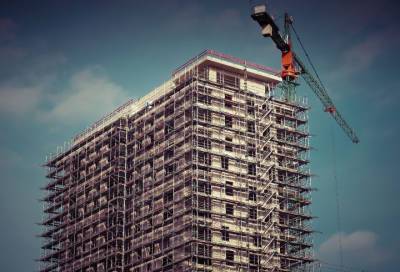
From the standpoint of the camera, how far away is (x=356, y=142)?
6393 inches

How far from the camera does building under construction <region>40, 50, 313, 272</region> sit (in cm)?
11400

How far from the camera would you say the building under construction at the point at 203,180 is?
11400 centimetres

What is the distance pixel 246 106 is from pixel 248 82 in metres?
5.08

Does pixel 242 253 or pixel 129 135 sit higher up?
pixel 129 135

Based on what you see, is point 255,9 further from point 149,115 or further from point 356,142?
point 356,142

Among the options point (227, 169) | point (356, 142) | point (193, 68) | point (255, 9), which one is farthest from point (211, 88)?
point (356, 142)

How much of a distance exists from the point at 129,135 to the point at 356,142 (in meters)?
51.2

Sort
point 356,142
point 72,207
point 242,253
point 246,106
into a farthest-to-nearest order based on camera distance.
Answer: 1. point 356,142
2. point 72,207
3. point 246,106
4. point 242,253

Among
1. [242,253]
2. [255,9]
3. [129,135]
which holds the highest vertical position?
[255,9]

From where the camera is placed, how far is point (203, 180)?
11356 cm

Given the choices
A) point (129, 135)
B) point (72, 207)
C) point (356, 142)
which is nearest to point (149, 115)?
point (129, 135)

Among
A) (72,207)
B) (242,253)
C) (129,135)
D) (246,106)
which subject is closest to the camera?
(242,253)

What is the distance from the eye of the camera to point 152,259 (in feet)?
385

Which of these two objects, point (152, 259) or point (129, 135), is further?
point (129, 135)
